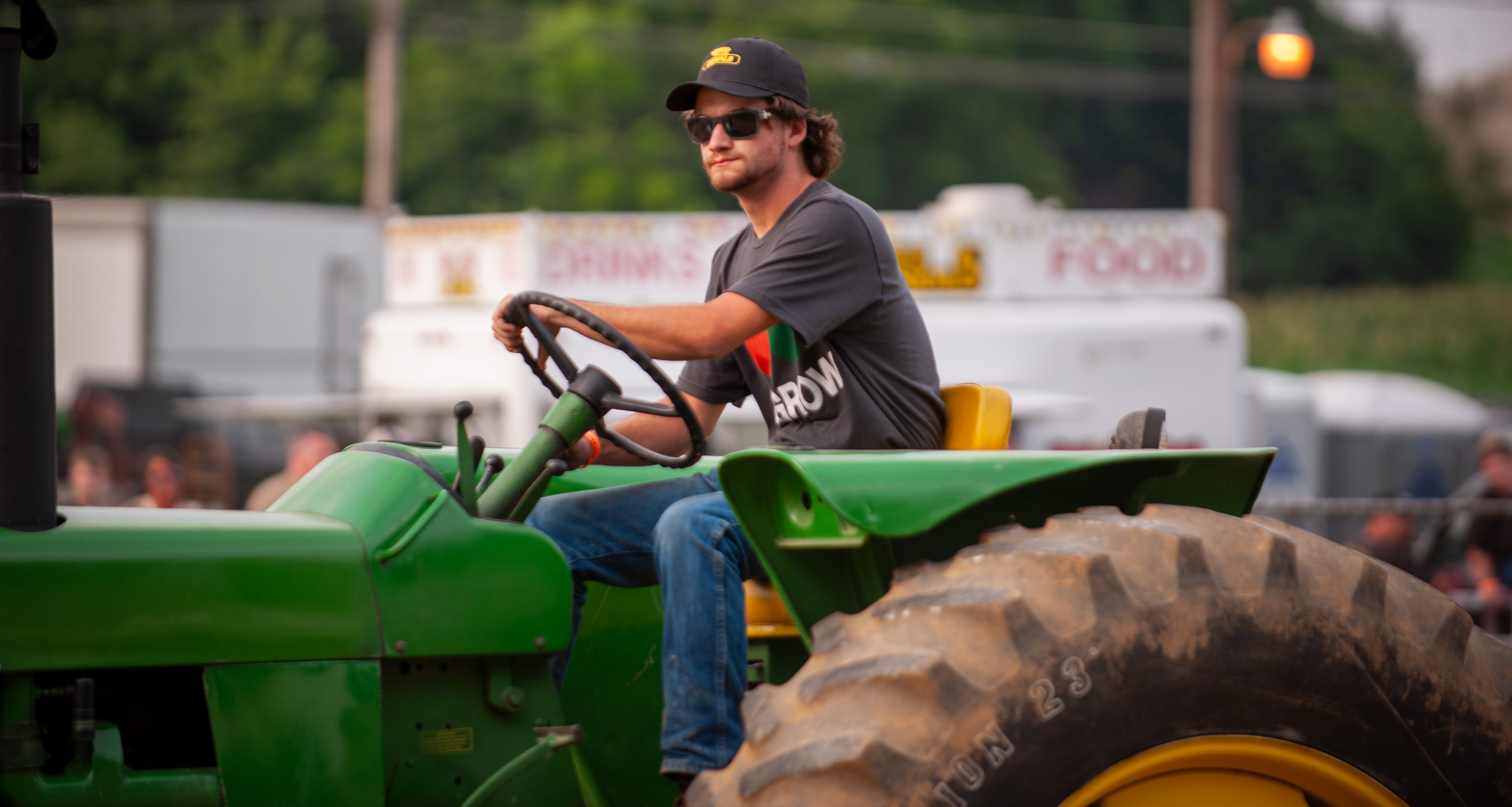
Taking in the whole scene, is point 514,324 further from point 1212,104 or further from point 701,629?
point 1212,104

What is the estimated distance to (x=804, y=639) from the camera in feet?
9.77

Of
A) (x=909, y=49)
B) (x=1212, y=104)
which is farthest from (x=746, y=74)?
(x=909, y=49)

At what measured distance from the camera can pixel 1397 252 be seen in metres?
47.0

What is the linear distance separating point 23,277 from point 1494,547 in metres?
8.69

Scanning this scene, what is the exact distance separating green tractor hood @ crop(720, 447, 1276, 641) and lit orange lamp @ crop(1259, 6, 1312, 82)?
10.3 m

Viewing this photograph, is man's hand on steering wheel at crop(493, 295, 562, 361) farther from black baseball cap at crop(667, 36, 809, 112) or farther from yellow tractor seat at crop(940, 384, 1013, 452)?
yellow tractor seat at crop(940, 384, 1013, 452)

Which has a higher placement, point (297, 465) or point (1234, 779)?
point (1234, 779)

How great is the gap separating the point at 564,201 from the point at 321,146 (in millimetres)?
6091

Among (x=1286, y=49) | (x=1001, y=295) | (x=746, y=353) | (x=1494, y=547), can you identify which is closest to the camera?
(x=746, y=353)

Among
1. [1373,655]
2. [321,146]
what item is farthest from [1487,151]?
[1373,655]

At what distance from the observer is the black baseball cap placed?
338cm

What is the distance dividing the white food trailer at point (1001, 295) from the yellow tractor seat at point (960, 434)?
7830 mm

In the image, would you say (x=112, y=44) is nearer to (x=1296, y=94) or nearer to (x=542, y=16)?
(x=542, y=16)

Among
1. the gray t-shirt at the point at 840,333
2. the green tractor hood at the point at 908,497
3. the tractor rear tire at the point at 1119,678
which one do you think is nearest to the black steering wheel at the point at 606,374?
the gray t-shirt at the point at 840,333
